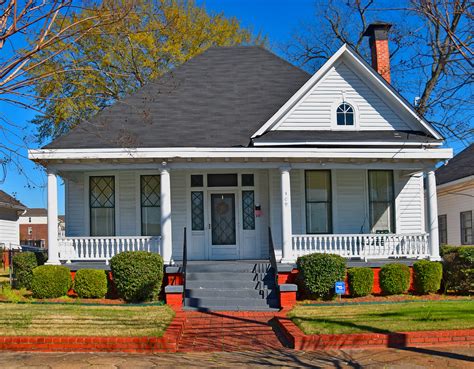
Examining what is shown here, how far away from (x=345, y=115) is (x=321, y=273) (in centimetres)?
557

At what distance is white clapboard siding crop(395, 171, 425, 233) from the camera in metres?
18.5

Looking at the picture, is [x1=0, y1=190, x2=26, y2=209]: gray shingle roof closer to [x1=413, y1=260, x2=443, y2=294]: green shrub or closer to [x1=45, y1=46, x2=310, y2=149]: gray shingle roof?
[x1=45, y1=46, x2=310, y2=149]: gray shingle roof

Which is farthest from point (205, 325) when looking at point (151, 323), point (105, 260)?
point (105, 260)

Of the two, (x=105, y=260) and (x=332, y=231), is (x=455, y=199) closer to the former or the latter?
(x=332, y=231)

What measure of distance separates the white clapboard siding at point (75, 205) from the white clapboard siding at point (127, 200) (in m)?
1.07

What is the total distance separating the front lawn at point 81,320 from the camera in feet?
33.2

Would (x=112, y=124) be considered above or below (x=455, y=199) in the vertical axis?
above

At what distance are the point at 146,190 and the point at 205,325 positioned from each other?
7.04m

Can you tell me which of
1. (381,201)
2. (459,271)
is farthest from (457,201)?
(459,271)

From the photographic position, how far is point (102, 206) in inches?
715

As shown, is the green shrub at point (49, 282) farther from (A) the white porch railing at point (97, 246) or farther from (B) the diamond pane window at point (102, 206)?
(B) the diamond pane window at point (102, 206)

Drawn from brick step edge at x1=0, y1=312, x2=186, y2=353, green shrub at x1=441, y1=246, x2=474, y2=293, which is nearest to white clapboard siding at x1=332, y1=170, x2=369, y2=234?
green shrub at x1=441, y1=246, x2=474, y2=293

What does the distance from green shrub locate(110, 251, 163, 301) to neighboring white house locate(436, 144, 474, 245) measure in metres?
14.0

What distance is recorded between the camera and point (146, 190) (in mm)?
18141
